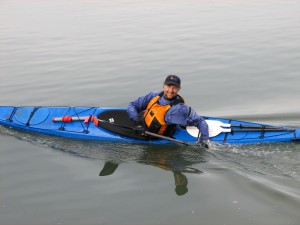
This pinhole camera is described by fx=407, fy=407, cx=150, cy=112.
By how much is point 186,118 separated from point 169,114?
0.33 m

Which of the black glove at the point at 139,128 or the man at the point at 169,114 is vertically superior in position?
the man at the point at 169,114

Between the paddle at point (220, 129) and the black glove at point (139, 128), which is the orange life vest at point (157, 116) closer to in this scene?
the black glove at point (139, 128)

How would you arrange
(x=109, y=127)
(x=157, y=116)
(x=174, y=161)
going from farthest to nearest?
(x=109, y=127) < (x=157, y=116) < (x=174, y=161)

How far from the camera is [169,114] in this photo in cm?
748

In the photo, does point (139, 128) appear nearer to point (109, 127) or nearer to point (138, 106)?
point (138, 106)

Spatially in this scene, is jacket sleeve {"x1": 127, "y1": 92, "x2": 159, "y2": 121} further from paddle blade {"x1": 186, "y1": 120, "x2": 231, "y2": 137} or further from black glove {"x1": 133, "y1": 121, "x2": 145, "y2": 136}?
paddle blade {"x1": 186, "y1": 120, "x2": 231, "y2": 137}

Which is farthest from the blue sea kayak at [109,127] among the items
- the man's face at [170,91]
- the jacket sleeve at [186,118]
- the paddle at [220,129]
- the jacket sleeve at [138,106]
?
the man's face at [170,91]

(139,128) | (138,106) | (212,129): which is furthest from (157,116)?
(212,129)

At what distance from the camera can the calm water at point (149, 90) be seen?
225 inches

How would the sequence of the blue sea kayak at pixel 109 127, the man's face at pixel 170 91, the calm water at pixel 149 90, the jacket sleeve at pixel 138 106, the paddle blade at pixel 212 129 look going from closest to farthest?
the calm water at pixel 149 90 → the man's face at pixel 170 91 → the blue sea kayak at pixel 109 127 → the paddle blade at pixel 212 129 → the jacket sleeve at pixel 138 106

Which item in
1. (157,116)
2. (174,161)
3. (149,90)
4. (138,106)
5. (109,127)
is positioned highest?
(149,90)

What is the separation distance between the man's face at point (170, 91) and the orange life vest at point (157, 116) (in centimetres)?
15

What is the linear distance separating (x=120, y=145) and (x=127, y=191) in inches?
75.8

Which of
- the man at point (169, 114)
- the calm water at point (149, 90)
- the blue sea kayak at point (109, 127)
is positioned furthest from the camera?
the blue sea kayak at point (109, 127)
